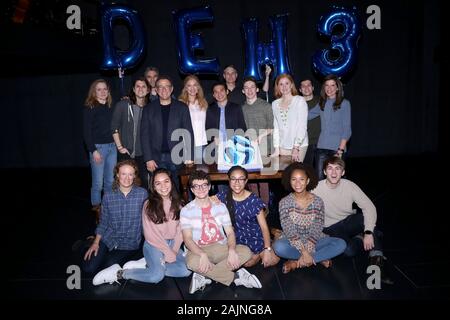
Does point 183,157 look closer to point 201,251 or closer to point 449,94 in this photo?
point 201,251

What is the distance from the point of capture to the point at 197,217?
2.93 m

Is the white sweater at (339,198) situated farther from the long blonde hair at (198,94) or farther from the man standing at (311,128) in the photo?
the long blonde hair at (198,94)

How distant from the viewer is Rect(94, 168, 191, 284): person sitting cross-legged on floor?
9.77ft

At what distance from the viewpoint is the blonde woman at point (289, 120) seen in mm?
3805

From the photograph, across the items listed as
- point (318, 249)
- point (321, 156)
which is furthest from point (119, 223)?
point (321, 156)

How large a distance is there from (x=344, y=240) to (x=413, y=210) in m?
1.81

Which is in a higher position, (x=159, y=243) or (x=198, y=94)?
(x=198, y=94)

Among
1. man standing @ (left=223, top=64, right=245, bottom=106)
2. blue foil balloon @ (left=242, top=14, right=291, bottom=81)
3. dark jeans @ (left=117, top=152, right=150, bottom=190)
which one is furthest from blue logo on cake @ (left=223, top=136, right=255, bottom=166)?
blue foil balloon @ (left=242, top=14, right=291, bottom=81)

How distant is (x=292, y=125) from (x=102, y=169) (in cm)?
206

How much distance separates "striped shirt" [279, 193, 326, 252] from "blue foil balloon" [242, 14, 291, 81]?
235 cm

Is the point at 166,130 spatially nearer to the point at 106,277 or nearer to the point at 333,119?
the point at 106,277

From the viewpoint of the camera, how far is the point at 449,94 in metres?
7.21

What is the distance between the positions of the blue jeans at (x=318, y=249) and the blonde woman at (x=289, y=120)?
985 mm

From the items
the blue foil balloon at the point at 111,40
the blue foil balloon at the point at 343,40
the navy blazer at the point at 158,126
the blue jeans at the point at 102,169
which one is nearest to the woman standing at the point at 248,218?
the navy blazer at the point at 158,126
